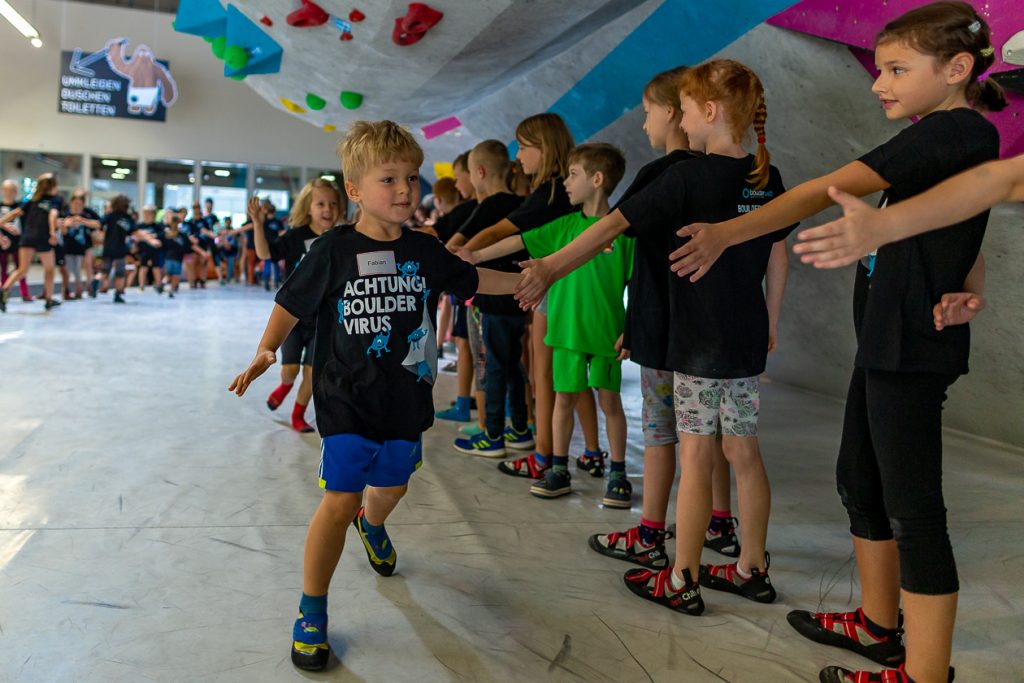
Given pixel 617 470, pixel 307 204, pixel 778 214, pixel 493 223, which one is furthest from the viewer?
pixel 307 204

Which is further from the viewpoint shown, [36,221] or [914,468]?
[36,221]

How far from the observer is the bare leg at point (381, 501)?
6.81ft

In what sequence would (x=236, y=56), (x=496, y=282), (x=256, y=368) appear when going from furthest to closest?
(x=236, y=56), (x=496, y=282), (x=256, y=368)

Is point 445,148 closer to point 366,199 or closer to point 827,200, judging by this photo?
point 366,199

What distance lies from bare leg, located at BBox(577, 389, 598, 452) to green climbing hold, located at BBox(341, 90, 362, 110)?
4.01 metres

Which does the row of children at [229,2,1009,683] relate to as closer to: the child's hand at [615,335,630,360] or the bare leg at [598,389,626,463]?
the child's hand at [615,335,630,360]

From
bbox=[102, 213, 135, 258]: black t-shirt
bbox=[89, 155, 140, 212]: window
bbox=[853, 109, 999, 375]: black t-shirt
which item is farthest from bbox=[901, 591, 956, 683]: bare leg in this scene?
bbox=[89, 155, 140, 212]: window

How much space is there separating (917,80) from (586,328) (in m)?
1.67

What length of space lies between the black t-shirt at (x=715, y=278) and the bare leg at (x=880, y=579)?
495mm

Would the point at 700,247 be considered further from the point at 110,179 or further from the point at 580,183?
the point at 110,179

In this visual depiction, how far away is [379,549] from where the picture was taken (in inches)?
91.3

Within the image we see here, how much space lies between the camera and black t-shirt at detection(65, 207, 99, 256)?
10.4 metres

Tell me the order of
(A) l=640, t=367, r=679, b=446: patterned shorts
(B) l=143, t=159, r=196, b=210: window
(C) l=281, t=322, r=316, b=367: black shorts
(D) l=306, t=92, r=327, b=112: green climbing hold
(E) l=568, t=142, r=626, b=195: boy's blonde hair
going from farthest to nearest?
(B) l=143, t=159, r=196, b=210: window, (D) l=306, t=92, r=327, b=112: green climbing hold, (C) l=281, t=322, r=316, b=367: black shorts, (E) l=568, t=142, r=626, b=195: boy's blonde hair, (A) l=640, t=367, r=679, b=446: patterned shorts

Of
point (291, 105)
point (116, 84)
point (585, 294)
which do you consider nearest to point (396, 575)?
point (585, 294)
